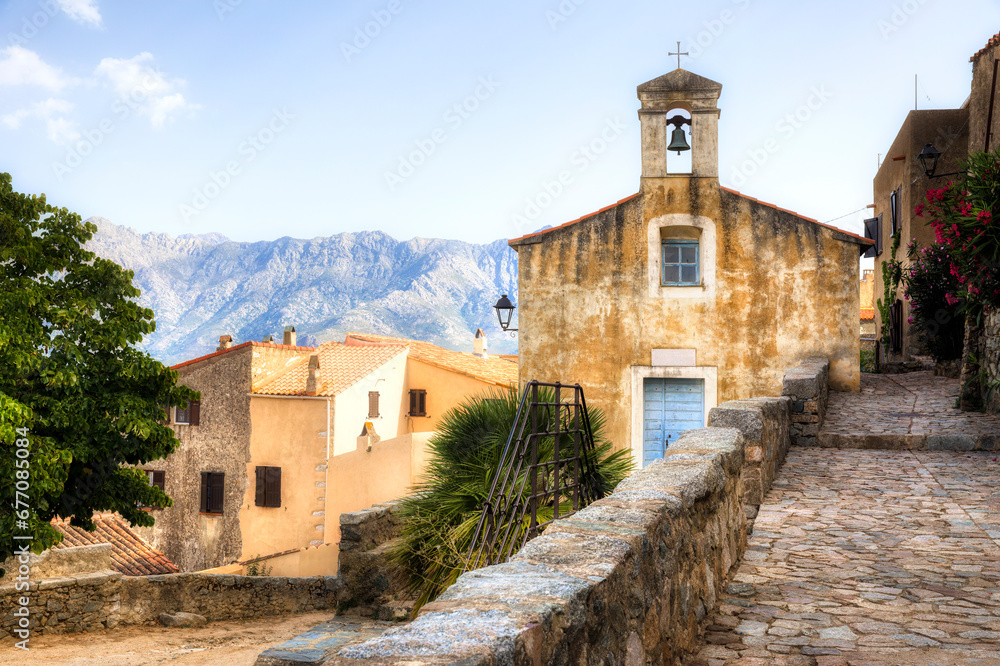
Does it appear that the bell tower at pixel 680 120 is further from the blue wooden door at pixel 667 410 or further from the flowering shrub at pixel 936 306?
the flowering shrub at pixel 936 306

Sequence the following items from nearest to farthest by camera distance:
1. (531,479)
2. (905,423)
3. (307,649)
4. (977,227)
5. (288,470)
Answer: (531,479) → (307,649) → (977,227) → (905,423) → (288,470)

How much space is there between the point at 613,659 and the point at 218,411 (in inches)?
1028

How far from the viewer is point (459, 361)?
100 feet

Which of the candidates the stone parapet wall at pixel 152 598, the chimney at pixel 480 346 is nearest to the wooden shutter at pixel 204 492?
the stone parapet wall at pixel 152 598

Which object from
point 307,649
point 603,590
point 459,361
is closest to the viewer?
point 603,590

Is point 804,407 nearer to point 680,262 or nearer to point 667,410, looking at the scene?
point 667,410

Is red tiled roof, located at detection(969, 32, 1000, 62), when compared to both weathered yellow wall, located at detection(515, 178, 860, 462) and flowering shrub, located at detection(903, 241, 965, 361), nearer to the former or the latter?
flowering shrub, located at detection(903, 241, 965, 361)

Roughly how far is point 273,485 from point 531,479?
70.9 feet

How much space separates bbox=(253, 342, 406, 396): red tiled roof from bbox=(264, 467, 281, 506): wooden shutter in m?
2.54

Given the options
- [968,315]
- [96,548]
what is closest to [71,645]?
[96,548]

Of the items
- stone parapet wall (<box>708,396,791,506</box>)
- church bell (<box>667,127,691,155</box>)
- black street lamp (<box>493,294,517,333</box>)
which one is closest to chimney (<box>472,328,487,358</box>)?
black street lamp (<box>493,294,517,333</box>)

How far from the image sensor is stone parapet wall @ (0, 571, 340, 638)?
13.5m

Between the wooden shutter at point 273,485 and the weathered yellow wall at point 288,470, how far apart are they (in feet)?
0.47

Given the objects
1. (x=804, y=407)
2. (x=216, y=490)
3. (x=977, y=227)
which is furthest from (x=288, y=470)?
(x=977, y=227)
